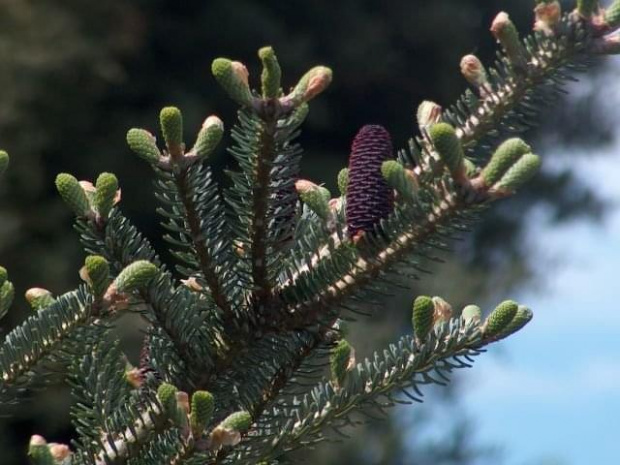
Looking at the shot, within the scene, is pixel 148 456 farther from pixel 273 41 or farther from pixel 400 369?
pixel 273 41

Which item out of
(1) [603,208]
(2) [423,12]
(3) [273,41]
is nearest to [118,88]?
(3) [273,41]

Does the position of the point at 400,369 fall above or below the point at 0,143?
below

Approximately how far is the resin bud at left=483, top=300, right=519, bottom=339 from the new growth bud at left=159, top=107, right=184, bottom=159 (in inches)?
12.3

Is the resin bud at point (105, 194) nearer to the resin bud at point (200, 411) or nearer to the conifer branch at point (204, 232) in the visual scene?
the conifer branch at point (204, 232)

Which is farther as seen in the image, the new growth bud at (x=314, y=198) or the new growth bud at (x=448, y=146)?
the new growth bud at (x=314, y=198)

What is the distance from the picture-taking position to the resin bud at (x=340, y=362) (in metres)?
1.13

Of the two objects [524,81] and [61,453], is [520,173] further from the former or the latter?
[61,453]

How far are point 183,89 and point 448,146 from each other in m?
7.83

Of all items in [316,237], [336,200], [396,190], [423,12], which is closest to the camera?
[396,190]

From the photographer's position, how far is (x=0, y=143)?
287 inches

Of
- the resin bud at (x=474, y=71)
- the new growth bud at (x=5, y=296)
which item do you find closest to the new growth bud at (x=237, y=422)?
the new growth bud at (x=5, y=296)

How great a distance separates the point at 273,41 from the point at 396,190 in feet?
25.6

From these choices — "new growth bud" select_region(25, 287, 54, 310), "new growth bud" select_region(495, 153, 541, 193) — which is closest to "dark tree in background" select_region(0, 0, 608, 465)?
"new growth bud" select_region(25, 287, 54, 310)

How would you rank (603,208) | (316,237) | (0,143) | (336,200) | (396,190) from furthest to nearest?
(603,208) → (0,143) → (336,200) → (316,237) → (396,190)
